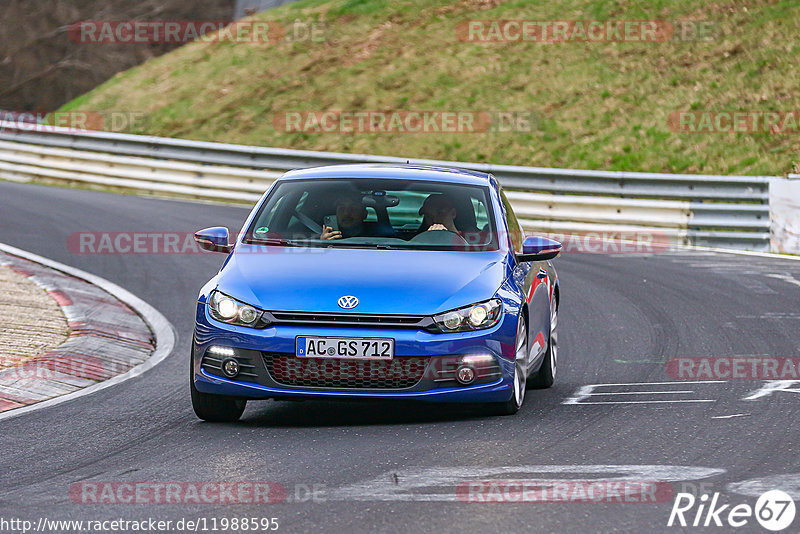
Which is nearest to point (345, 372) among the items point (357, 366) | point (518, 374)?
point (357, 366)

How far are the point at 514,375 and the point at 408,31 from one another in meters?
Result: 27.5

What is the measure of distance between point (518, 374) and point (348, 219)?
159cm

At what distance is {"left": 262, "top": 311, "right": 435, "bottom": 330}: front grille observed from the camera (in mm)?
7367

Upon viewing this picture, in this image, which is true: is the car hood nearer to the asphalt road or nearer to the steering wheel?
the steering wheel

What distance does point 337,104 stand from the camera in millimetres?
31297

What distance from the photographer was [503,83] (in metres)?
30.6

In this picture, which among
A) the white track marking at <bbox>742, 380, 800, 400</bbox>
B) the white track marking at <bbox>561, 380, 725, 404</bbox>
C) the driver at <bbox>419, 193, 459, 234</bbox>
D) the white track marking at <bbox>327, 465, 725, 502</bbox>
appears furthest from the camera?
the driver at <bbox>419, 193, 459, 234</bbox>

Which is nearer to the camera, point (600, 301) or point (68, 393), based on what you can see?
point (68, 393)

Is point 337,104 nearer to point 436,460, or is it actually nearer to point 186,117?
point 186,117

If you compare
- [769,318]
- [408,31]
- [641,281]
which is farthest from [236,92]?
[769,318]

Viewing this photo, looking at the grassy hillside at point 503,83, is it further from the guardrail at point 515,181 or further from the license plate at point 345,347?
the license plate at point 345,347

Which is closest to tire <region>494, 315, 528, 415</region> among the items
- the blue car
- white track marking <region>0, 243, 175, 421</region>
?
the blue car

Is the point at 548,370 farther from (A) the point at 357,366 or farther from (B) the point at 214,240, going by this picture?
(B) the point at 214,240

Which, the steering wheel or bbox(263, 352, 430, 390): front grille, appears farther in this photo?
the steering wheel
